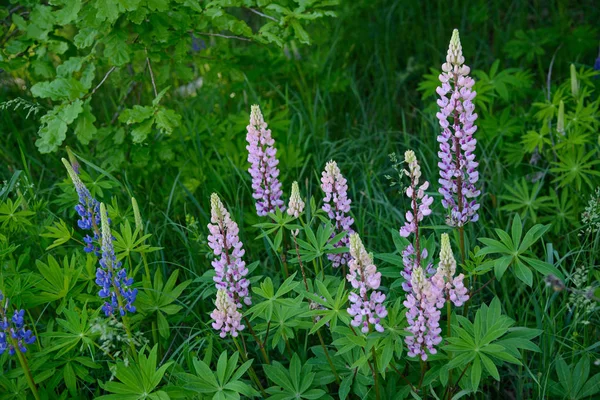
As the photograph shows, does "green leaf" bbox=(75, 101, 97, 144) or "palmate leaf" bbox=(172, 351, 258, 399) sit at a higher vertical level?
"green leaf" bbox=(75, 101, 97, 144)

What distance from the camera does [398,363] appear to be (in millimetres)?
2385

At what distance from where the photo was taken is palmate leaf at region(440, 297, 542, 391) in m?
2.01

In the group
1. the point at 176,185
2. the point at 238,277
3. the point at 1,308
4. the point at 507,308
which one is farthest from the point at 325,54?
the point at 1,308

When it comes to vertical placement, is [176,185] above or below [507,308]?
above

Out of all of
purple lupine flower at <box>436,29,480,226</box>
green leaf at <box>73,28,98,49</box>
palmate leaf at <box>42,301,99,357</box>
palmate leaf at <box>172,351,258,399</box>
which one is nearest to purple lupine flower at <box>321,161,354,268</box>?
purple lupine flower at <box>436,29,480,226</box>

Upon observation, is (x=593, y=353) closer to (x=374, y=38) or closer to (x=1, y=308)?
(x=1, y=308)

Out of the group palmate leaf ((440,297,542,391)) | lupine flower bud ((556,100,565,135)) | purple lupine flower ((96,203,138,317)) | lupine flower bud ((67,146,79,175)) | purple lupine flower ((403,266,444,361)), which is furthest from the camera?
lupine flower bud ((556,100,565,135))

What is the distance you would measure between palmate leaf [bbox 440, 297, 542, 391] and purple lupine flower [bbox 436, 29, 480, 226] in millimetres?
351

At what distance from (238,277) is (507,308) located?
125 centimetres

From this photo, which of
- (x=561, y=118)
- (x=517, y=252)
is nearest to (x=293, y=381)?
(x=517, y=252)

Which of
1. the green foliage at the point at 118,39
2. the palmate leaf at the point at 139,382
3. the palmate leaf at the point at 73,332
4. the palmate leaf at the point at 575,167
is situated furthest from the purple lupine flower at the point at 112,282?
→ the palmate leaf at the point at 575,167

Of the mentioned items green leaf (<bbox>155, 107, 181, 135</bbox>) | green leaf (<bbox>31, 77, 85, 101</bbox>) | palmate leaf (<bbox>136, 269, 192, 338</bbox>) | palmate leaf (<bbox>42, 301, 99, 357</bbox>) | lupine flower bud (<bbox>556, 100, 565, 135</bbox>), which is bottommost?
palmate leaf (<bbox>136, 269, 192, 338</bbox>)

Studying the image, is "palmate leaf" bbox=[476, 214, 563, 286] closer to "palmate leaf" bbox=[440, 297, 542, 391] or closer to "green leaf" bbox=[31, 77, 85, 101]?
"palmate leaf" bbox=[440, 297, 542, 391]

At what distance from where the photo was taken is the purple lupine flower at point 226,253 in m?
2.14
